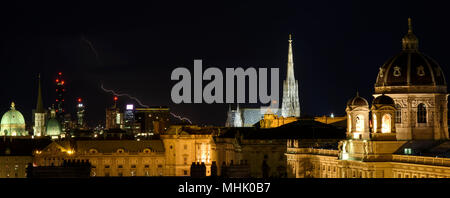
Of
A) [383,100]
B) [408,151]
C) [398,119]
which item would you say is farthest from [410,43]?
[408,151]

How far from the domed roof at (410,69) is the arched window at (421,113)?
2.28 m

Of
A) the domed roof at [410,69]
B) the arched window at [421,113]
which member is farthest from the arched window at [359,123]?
the arched window at [421,113]

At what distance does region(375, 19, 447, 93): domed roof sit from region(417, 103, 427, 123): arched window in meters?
2.28

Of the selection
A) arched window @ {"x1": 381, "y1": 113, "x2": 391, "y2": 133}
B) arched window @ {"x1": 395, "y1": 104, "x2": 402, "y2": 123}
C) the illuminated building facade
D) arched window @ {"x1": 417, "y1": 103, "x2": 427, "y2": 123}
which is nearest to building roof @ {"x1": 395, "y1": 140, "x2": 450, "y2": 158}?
the illuminated building facade

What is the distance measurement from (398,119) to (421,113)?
263 centimetres

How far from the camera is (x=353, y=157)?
136 m

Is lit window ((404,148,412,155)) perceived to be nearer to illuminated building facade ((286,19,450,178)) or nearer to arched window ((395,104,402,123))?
illuminated building facade ((286,19,450,178))

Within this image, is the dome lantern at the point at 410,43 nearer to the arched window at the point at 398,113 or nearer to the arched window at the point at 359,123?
the arched window at the point at 398,113

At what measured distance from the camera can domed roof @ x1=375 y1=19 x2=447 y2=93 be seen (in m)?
136
